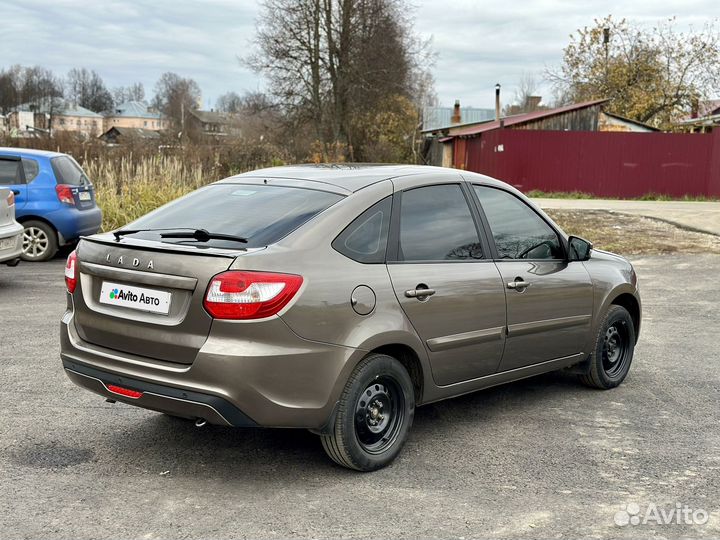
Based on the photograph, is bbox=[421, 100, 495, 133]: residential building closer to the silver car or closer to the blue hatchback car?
the blue hatchback car

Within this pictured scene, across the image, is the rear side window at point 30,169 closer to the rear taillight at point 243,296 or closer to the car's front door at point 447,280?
the car's front door at point 447,280

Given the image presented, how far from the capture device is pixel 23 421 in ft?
16.8

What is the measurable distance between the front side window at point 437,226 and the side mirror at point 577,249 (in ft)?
3.07

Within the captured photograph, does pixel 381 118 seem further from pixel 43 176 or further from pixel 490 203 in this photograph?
pixel 490 203

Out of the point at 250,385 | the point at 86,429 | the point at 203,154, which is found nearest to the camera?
the point at 250,385

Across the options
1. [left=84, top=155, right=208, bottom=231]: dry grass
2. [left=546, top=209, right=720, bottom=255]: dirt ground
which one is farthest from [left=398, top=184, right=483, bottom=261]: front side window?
[left=84, top=155, right=208, bottom=231]: dry grass

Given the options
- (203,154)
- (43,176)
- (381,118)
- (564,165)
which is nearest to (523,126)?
(564,165)

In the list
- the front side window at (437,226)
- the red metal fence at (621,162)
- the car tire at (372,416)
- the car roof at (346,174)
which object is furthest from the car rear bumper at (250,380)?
the red metal fence at (621,162)

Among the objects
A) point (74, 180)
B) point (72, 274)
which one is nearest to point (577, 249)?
point (72, 274)

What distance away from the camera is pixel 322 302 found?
4012 mm

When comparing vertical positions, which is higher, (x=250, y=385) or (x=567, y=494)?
(x=250, y=385)

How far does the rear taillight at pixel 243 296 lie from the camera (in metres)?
3.86

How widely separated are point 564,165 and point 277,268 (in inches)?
1147

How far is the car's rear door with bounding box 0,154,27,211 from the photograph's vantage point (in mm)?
12336
